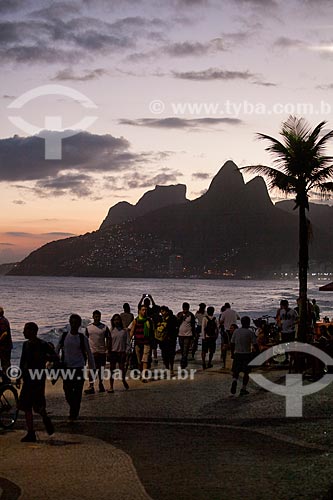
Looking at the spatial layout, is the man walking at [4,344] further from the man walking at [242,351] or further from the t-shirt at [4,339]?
the man walking at [242,351]

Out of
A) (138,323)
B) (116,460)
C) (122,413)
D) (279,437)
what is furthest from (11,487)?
(138,323)

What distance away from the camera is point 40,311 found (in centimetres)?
8756

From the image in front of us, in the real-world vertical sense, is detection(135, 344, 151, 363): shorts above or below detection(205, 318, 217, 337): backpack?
below

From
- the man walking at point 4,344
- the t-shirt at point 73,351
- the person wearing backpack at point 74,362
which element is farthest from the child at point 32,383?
the man walking at point 4,344

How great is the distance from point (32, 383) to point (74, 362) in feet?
6.33

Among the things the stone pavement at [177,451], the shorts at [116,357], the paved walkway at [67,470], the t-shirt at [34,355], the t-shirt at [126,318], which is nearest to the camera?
the paved walkway at [67,470]

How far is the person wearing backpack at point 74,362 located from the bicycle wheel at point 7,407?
2.86ft

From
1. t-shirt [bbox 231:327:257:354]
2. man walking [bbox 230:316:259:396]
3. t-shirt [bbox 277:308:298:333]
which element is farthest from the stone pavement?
t-shirt [bbox 277:308:298:333]

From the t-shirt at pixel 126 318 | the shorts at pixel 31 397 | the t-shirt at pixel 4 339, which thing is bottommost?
the shorts at pixel 31 397

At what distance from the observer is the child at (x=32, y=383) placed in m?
11.3

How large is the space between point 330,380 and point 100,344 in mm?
5256

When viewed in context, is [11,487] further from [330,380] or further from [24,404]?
[330,380]

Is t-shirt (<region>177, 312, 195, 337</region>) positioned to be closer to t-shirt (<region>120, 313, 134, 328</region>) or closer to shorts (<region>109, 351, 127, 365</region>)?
t-shirt (<region>120, 313, 134, 328</region>)

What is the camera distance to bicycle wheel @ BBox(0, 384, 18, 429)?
12289mm
